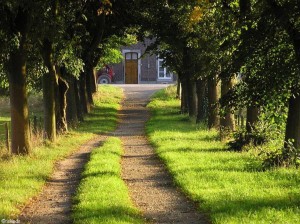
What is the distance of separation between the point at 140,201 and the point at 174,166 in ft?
11.5

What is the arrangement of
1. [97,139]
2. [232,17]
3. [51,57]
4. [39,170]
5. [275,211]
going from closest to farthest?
[275,211]
[39,170]
[232,17]
[51,57]
[97,139]

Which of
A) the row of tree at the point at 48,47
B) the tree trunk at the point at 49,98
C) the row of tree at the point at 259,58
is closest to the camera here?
the row of tree at the point at 259,58

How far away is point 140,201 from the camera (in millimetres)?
9930

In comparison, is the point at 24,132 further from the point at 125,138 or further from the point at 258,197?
the point at 258,197

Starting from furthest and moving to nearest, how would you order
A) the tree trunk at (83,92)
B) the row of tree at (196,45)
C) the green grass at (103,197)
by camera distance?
the tree trunk at (83,92) < the row of tree at (196,45) < the green grass at (103,197)

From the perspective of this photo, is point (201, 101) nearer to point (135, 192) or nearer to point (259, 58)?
point (259, 58)

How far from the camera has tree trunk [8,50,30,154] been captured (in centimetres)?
1583

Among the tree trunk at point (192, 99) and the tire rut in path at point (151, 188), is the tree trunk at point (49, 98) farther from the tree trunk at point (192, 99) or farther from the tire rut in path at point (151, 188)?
the tree trunk at point (192, 99)

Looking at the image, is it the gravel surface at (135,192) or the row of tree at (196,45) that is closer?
the gravel surface at (135,192)

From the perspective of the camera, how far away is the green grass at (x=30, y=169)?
387 inches

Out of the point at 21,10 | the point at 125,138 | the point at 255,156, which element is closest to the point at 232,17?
the point at 255,156

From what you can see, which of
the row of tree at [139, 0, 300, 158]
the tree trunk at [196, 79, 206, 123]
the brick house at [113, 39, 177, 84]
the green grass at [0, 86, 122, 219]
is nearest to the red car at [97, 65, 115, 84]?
Answer: the brick house at [113, 39, 177, 84]

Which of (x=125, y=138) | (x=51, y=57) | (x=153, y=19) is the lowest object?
(x=125, y=138)

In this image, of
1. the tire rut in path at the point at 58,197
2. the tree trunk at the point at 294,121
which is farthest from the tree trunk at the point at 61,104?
the tree trunk at the point at 294,121
